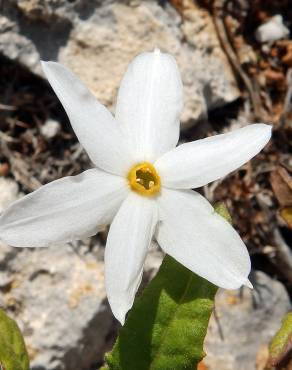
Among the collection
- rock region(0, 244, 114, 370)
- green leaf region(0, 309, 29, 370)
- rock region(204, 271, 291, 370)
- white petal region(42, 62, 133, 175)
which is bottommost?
rock region(204, 271, 291, 370)

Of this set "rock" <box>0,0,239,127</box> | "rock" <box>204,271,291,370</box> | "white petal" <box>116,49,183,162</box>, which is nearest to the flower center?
"white petal" <box>116,49,183,162</box>

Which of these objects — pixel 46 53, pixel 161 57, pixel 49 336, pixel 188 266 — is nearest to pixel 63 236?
pixel 188 266

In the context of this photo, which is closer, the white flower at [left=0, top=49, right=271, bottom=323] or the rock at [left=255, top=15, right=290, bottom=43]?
the white flower at [left=0, top=49, right=271, bottom=323]

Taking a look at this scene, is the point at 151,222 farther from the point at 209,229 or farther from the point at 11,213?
the point at 11,213

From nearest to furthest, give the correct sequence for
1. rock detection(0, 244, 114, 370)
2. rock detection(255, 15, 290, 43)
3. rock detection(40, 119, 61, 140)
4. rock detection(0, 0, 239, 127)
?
rock detection(0, 244, 114, 370) → rock detection(0, 0, 239, 127) → rock detection(40, 119, 61, 140) → rock detection(255, 15, 290, 43)

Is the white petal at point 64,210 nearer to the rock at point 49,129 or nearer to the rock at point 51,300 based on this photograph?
the rock at point 51,300

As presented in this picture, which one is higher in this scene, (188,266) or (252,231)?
(188,266)

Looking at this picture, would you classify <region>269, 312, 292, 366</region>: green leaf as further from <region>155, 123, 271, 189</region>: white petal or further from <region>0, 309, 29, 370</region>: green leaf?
<region>0, 309, 29, 370</region>: green leaf
